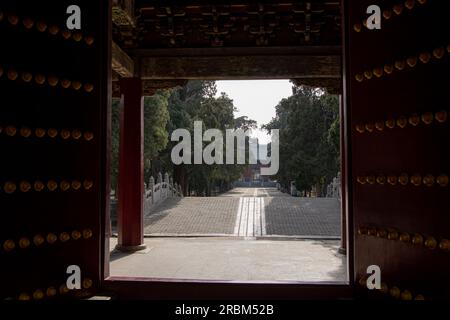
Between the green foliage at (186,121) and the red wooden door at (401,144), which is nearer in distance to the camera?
the red wooden door at (401,144)

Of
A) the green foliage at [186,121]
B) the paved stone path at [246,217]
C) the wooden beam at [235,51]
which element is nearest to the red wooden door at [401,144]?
the wooden beam at [235,51]

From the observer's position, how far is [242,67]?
22.4 feet

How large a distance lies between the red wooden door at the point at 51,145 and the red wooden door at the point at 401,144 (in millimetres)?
1477

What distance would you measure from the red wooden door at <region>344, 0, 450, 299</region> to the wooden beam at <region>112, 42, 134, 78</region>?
15.0ft

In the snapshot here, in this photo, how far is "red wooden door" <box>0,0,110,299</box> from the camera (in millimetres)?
1875

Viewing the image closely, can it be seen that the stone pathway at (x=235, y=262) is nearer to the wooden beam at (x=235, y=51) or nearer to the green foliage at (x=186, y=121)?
the wooden beam at (x=235, y=51)

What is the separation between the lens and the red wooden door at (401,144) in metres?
1.64

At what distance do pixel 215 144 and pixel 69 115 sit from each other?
950 inches

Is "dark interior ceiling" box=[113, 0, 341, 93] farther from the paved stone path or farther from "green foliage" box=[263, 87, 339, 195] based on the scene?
"green foliage" box=[263, 87, 339, 195]

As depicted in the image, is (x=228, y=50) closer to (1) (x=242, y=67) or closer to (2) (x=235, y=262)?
(1) (x=242, y=67)

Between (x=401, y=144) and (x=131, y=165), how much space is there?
19.9ft

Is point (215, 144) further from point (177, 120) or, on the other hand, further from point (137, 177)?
point (137, 177)

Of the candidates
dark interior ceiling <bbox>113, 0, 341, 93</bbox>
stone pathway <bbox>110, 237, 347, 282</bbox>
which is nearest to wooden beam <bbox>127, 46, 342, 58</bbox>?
dark interior ceiling <bbox>113, 0, 341, 93</bbox>
